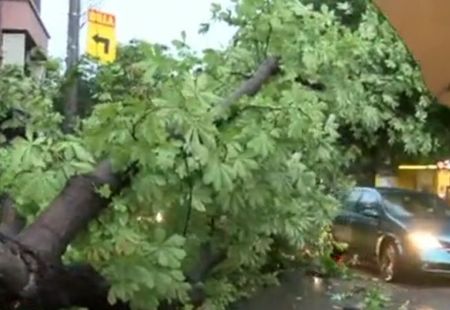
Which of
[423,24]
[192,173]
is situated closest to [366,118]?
[192,173]

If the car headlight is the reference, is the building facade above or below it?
above

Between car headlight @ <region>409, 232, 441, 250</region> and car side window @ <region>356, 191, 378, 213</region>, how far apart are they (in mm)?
1398

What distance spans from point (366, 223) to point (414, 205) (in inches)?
32.9

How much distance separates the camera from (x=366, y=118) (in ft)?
31.4

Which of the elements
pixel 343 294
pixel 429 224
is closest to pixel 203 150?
pixel 343 294

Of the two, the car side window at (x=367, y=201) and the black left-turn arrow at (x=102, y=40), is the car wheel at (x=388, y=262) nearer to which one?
the car side window at (x=367, y=201)

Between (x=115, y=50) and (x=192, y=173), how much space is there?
5.30 meters

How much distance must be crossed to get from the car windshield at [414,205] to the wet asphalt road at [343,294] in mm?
1364

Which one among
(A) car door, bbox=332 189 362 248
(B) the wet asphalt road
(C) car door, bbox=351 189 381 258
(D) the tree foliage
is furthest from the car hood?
(D) the tree foliage

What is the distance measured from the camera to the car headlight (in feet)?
44.1

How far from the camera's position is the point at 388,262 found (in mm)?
14133

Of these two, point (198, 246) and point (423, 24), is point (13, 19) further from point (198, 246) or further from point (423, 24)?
point (423, 24)

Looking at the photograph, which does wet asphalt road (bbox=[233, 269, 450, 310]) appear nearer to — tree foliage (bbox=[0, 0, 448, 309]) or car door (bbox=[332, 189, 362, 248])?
car door (bbox=[332, 189, 362, 248])

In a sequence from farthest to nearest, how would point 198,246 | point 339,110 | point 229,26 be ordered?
point 339,110 < point 229,26 < point 198,246
